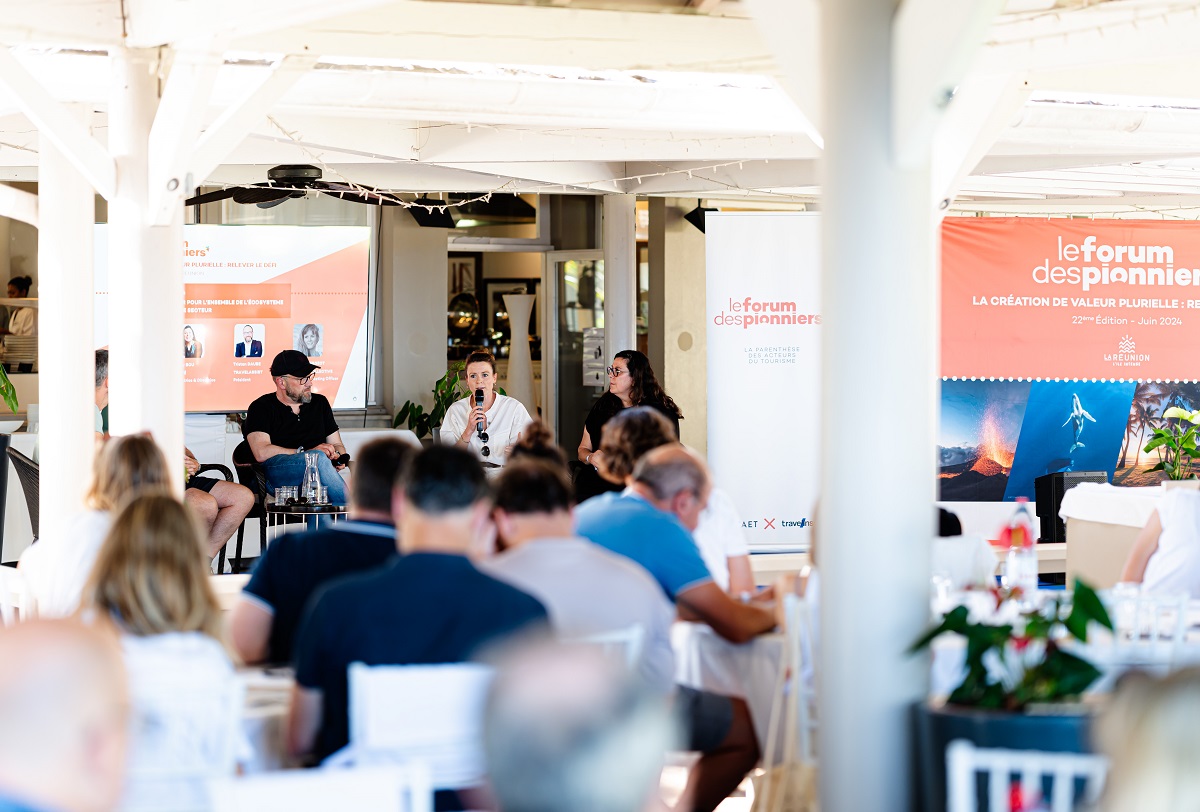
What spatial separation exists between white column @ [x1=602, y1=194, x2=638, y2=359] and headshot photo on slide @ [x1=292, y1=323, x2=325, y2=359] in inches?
88.9

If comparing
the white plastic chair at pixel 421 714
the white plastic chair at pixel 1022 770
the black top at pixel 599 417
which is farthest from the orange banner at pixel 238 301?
the white plastic chair at pixel 1022 770

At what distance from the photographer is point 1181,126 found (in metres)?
7.69

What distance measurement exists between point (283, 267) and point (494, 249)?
298cm

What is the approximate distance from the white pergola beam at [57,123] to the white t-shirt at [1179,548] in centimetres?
425

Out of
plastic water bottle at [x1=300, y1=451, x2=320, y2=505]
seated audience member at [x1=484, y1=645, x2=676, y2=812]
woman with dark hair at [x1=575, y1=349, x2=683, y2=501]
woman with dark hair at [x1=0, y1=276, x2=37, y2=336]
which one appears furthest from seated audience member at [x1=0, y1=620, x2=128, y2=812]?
woman with dark hair at [x1=0, y1=276, x2=37, y2=336]

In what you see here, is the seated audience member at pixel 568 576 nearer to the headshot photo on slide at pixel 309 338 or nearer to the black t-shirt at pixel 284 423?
the black t-shirt at pixel 284 423

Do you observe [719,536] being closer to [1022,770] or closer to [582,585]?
[582,585]

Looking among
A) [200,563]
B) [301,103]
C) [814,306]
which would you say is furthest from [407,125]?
[200,563]

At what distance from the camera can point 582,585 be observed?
11.1 feet

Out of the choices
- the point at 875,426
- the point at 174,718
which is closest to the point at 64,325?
the point at 174,718

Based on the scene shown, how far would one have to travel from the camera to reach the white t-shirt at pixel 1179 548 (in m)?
5.10

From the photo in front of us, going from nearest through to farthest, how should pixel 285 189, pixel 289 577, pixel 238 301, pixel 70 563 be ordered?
1. pixel 289 577
2. pixel 70 563
3. pixel 285 189
4. pixel 238 301

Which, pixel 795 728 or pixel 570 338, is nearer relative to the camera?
pixel 795 728

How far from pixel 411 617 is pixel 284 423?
5.33m
